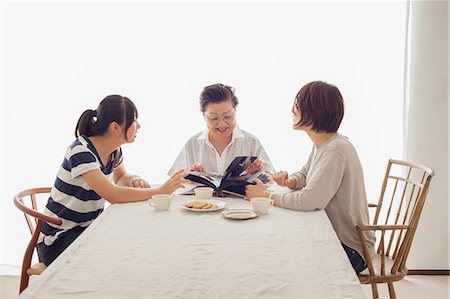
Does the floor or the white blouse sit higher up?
the white blouse

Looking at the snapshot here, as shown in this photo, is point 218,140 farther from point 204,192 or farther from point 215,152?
point 204,192

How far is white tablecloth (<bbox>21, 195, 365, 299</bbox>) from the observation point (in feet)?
3.91

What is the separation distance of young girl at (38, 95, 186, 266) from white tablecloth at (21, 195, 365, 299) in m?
0.24

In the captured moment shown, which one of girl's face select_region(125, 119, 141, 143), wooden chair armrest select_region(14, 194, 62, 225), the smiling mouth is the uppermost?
girl's face select_region(125, 119, 141, 143)

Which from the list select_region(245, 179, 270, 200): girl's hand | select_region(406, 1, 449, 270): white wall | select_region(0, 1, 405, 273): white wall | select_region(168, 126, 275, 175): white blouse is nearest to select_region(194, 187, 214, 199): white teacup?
select_region(245, 179, 270, 200): girl's hand

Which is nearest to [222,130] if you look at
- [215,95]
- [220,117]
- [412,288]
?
[220,117]

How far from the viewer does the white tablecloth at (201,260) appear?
3.91 ft

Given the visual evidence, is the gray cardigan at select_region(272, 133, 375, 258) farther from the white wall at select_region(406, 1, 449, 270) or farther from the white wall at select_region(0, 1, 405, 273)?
the white wall at select_region(406, 1, 449, 270)

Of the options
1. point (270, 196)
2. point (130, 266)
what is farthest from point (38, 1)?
point (130, 266)

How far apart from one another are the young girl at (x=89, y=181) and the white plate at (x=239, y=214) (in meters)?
0.34

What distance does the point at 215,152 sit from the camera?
8.72 feet

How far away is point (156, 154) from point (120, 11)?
35.1 inches

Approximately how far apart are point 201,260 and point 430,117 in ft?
7.40

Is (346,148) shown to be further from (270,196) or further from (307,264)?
(307,264)
